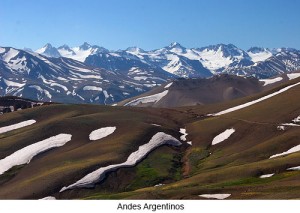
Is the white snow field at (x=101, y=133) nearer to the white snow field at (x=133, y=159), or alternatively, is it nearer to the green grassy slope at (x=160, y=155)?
the green grassy slope at (x=160, y=155)

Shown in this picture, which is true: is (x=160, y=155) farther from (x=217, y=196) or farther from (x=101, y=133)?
(x=217, y=196)

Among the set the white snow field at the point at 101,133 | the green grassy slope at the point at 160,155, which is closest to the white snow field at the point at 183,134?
the green grassy slope at the point at 160,155

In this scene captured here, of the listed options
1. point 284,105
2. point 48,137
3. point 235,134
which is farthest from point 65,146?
point 284,105

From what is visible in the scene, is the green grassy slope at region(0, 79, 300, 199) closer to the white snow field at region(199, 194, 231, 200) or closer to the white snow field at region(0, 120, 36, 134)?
the white snow field at region(199, 194, 231, 200)

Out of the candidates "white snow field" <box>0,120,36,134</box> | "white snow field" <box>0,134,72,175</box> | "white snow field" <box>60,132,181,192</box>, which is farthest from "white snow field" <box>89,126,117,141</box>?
"white snow field" <box>0,120,36,134</box>

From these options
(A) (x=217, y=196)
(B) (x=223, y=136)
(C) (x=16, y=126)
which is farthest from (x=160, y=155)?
(C) (x=16, y=126)
